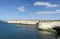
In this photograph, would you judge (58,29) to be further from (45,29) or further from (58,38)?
(45,29)

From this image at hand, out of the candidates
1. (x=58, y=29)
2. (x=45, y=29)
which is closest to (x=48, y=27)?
(x=45, y=29)

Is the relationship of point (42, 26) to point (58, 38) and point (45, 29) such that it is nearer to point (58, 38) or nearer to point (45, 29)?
point (45, 29)

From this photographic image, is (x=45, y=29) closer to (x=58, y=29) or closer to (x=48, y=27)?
(x=48, y=27)

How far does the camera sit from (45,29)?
45625 mm

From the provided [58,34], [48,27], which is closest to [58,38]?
[58,34]

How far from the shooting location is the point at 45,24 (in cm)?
4597

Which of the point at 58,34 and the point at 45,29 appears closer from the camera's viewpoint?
the point at 58,34

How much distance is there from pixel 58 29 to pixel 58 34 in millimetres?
145

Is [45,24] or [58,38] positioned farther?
[45,24]

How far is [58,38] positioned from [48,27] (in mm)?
40392

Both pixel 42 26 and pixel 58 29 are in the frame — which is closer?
pixel 58 29

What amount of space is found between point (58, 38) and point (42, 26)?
41.4 metres

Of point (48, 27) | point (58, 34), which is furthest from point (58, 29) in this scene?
point (48, 27)

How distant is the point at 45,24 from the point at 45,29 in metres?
1.47
